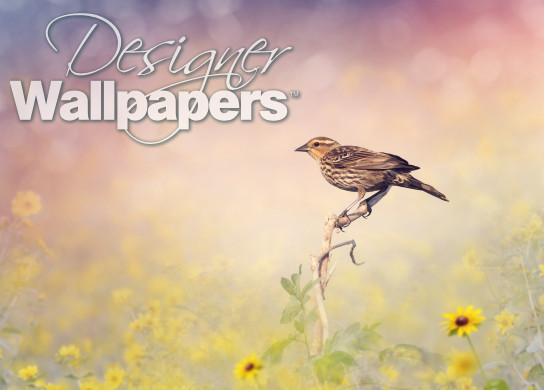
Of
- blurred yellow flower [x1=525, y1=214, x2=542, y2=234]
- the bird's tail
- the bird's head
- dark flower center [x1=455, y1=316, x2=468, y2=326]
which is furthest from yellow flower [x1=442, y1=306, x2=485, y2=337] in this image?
the bird's head

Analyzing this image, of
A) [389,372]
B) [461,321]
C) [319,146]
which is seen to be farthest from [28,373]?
[461,321]

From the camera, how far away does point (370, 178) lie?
91.2 inches

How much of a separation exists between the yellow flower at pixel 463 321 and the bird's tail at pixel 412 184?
2.13 feet

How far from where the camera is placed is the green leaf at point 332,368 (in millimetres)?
1747

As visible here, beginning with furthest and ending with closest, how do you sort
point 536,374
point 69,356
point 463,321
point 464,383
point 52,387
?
1. point 69,356
2. point 52,387
3. point 464,383
4. point 536,374
5. point 463,321

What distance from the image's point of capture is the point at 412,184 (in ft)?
7.48

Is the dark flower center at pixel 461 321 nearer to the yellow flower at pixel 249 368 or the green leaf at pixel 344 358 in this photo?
the green leaf at pixel 344 358

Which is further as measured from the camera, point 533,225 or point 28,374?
point 533,225

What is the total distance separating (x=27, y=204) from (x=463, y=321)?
6.18ft

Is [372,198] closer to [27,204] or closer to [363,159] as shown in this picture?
[363,159]

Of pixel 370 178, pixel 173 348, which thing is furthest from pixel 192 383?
pixel 370 178

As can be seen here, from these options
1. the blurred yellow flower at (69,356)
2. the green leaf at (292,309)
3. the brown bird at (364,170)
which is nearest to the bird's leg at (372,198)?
the brown bird at (364,170)

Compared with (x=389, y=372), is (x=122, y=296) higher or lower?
higher

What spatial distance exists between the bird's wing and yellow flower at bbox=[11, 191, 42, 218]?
1.27 meters
